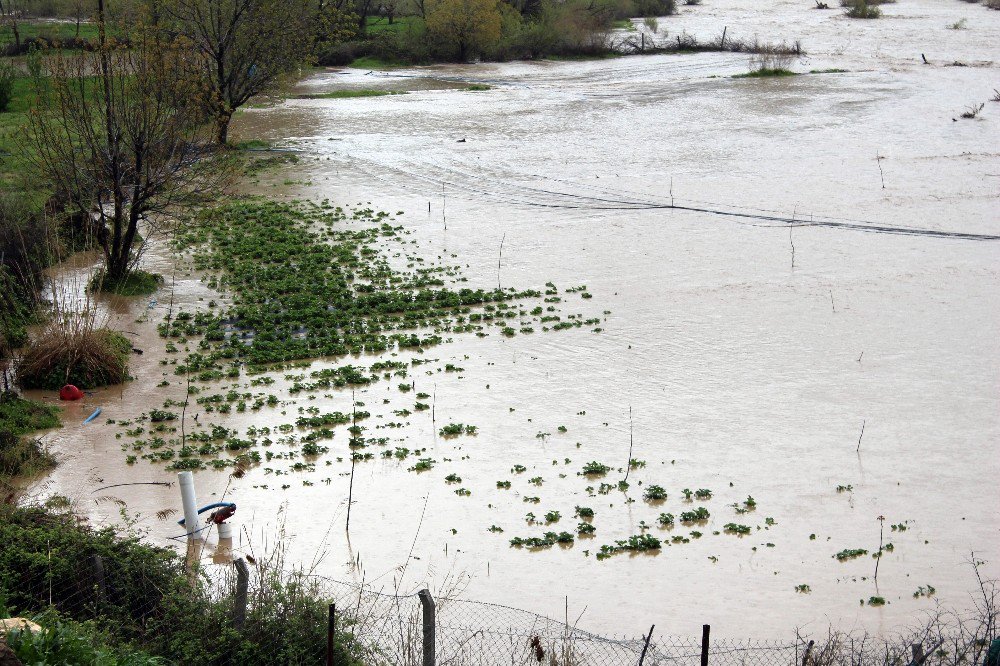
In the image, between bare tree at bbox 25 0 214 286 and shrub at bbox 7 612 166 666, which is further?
bare tree at bbox 25 0 214 286

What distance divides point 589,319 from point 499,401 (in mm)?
3990

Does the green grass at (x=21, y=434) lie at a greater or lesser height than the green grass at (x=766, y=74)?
lesser

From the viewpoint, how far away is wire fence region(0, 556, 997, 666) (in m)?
8.64

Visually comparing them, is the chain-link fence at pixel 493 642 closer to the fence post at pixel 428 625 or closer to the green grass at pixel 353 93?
the fence post at pixel 428 625

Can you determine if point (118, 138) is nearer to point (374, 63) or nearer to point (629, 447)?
point (629, 447)

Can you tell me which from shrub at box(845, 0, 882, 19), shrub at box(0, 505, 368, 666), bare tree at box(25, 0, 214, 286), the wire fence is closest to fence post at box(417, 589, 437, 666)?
the wire fence

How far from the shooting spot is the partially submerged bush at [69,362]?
652 inches

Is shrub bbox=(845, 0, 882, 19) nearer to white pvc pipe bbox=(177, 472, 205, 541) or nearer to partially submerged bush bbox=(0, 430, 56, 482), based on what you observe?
partially submerged bush bbox=(0, 430, 56, 482)

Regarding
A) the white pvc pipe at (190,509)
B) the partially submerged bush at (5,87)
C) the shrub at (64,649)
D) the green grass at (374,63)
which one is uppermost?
the green grass at (374,63)

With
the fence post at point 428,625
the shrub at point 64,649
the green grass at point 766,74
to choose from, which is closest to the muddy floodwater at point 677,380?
the fence post at point 428,625

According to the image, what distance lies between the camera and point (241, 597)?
863 centimetres

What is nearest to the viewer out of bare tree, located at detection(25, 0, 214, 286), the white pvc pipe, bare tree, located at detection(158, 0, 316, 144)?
the white pvc pipe

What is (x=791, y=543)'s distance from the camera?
500 inches

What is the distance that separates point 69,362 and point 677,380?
9639 millimetres
